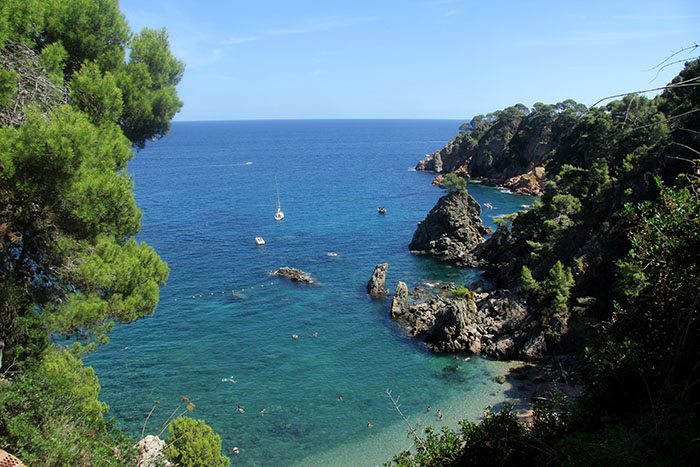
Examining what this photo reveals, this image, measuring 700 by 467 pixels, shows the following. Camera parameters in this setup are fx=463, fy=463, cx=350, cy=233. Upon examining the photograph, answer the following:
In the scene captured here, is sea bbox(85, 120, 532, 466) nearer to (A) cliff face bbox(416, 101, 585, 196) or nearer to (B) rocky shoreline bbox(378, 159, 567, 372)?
(B) rocky shoreline bbox(378, 159, 567, 372)

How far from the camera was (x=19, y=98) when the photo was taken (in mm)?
10352

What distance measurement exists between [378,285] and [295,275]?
832 centimetres

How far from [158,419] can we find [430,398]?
47.4 feet

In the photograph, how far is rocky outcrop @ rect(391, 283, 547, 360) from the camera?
2988 centimetres

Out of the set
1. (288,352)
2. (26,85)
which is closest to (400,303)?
(288,352)

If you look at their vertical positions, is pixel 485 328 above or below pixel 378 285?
below

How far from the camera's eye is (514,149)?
9794 cm

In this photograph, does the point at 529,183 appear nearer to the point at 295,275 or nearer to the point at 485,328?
the point at 295,275

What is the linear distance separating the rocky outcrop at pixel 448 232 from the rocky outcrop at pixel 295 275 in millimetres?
14934

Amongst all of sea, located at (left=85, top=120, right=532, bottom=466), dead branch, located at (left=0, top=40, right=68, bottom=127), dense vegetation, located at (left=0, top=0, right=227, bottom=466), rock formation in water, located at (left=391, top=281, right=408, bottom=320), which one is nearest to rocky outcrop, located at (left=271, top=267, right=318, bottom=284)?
sea, located at (left=85, top=120, right=532, bottom=466)

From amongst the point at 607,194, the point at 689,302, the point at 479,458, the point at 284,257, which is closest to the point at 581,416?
the point at 479,458

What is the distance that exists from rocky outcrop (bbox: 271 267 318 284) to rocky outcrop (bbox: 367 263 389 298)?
5516mm

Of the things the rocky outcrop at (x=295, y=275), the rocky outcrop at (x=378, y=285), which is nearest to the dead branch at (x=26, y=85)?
the rocky outcrop at (x=378, y=285)

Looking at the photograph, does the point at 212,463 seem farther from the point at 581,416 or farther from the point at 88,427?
the point at 581,416
